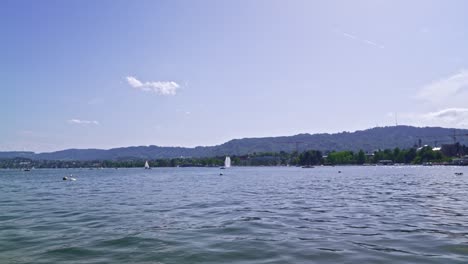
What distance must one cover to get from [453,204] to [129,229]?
24.9 meters

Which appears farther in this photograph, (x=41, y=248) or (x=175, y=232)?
(x=175, y=232)

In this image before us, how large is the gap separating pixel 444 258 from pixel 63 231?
59.1ft

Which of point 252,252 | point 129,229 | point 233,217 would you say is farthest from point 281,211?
point 252,252

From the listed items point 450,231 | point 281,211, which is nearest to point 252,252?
point 450,231

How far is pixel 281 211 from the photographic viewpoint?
96.9 feet

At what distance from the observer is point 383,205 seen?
3238cm

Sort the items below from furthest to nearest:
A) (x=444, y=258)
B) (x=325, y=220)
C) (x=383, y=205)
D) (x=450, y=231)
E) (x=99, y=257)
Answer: (x=383, y=205) < (x=325, y=220) < (x=450, y=231) < (x=99, y=257) < (x=444, y=258)

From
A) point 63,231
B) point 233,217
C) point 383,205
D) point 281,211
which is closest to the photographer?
point 63,231

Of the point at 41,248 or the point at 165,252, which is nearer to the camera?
the point at 165,252

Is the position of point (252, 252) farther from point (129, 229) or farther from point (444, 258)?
point (129, 229)

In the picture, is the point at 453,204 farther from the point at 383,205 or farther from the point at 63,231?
the point at 63,231

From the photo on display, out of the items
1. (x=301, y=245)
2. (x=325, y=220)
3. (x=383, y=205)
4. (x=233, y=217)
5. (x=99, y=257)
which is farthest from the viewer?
(x=383, y=205)

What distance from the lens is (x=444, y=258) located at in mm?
14875

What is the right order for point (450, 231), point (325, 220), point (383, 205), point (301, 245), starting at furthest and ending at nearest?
point (383, 205) < point (325, 220) < point (450, 231) < point (301, 245)
